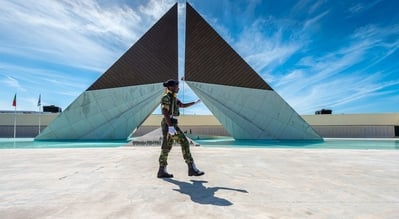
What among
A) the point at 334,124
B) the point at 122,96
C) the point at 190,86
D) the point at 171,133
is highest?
the point at 190,86

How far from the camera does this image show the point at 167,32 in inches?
722

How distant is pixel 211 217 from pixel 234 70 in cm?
1548

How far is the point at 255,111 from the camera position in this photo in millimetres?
16375

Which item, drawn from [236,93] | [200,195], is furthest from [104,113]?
[200,195]

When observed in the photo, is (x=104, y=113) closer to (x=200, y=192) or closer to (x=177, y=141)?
(x=177, y=141)

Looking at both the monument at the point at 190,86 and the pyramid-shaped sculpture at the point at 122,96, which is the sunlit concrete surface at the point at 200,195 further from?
the pyramid-shaped sculpture at the point at 122,96

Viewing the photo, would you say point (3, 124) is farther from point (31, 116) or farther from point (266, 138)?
point (266, 138)

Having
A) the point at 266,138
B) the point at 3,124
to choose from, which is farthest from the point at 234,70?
the point at 3,124

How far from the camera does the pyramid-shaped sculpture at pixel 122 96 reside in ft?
53.1

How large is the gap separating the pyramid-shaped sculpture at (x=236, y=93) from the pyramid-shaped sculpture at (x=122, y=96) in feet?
8.44

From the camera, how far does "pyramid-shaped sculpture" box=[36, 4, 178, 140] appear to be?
16.2 metres

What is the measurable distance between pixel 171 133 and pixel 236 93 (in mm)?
14062

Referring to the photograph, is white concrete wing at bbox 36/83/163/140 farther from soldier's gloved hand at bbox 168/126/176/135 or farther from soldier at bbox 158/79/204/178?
soldier's gloved hand at bbox 168/126/176/135

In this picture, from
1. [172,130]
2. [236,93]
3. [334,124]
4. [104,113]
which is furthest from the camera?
[334,124]
